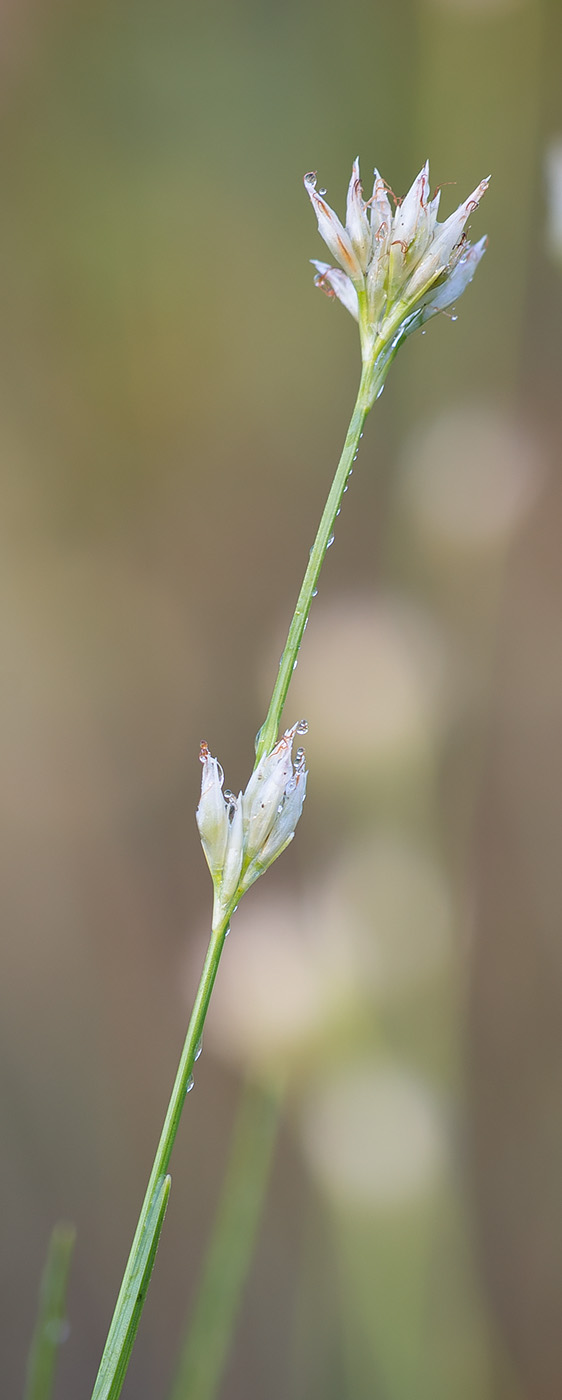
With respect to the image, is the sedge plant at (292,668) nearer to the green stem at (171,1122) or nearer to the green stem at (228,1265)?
the green stem at (171,1122)

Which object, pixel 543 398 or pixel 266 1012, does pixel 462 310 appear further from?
pixel 266 1012

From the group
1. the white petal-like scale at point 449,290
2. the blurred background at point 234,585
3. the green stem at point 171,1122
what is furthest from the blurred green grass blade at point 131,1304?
the blurred background at point 234,585

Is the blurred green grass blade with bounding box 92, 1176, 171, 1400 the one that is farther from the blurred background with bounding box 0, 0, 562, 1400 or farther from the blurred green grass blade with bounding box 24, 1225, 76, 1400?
the blurred background with bounding box 0, 0, 562, 1400

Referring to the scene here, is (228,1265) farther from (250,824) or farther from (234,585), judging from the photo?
(234,585)

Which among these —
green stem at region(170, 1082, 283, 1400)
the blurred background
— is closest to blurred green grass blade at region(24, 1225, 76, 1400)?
green stem at region(170, 1082, 283, 1400)

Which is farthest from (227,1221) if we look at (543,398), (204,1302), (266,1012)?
(543,398)

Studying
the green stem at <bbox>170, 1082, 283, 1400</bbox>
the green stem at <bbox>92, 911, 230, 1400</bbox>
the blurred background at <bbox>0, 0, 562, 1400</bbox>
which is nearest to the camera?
the green stem at <bbox>92, 911, 230, 1400</bbox>
